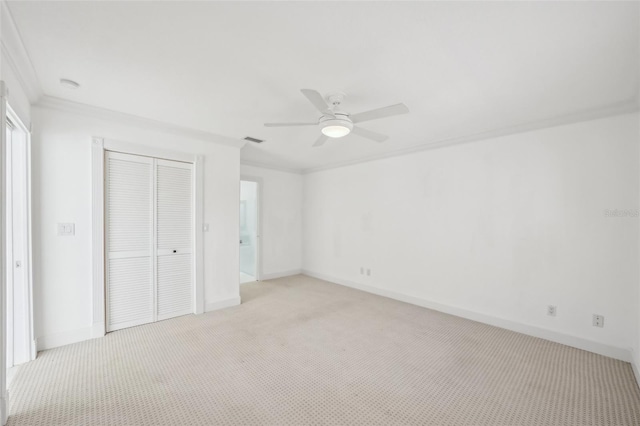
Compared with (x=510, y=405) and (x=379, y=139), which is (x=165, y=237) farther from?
(x=510, y=405)

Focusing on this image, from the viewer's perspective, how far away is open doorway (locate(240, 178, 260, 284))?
551 centimetres

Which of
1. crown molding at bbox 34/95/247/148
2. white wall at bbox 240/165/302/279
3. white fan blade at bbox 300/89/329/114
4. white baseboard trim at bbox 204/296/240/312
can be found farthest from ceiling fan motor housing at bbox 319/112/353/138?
white wall at bbox 240/165/302/279

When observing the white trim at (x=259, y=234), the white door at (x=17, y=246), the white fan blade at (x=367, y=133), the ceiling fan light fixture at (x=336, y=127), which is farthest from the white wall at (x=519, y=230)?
the white door at (x=17, y=246)

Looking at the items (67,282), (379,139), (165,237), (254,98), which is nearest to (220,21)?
(254,98)

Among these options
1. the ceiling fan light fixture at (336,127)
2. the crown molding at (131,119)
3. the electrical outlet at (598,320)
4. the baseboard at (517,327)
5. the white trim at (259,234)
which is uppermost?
the crown molding at (131,119)

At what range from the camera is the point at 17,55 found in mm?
1863

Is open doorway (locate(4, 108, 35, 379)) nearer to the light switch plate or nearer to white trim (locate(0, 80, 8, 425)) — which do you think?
the light switch plate

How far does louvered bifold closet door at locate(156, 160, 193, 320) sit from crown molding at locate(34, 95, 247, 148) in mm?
408

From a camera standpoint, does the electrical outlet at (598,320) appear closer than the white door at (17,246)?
No

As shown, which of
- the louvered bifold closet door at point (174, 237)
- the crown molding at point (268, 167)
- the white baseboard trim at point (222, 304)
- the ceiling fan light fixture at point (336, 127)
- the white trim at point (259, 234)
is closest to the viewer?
the ceiling fan light fixture at point (336, 127)

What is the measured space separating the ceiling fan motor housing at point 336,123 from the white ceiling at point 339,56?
0.76 ft

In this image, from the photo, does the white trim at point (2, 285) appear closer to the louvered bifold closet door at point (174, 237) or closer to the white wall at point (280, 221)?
the louvered bifold closet door at point (174, 237)

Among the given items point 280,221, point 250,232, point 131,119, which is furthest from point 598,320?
point 250,232

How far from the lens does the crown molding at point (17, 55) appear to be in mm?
1549
